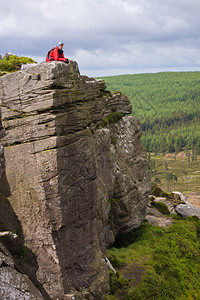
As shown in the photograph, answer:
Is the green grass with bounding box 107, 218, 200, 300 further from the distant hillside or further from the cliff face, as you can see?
the distant hillside

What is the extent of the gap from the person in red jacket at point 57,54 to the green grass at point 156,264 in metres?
17.7

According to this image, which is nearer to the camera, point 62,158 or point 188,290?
point 62,158

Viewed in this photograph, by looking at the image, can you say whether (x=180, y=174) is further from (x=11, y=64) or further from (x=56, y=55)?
(x=56, y=55)

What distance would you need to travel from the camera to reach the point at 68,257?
58.1 ft

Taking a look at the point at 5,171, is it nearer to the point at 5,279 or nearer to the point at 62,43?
the point at 5,279

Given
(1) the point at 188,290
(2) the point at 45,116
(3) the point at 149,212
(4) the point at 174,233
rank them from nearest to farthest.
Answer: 1. (2) the point at 45,116
2. (1) the point at 188,290
3. (4) the point at 174,233
4. (3) the point at 149,212

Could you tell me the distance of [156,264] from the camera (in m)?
29.6

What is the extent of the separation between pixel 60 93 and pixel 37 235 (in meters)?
8.72

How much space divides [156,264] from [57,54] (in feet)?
75.6

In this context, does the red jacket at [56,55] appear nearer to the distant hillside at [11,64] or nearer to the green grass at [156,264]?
the distant hillside at [11,64]

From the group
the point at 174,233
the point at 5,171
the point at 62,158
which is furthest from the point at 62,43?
the point at 174,233

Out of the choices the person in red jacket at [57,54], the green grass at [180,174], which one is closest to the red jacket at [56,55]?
the person in red jacket at [57,54]

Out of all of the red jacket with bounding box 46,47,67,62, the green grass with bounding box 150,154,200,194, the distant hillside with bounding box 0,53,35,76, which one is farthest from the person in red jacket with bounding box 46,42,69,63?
the green grass with bounding box 150,154,200,194

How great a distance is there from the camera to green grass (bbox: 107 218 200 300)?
999 inches
